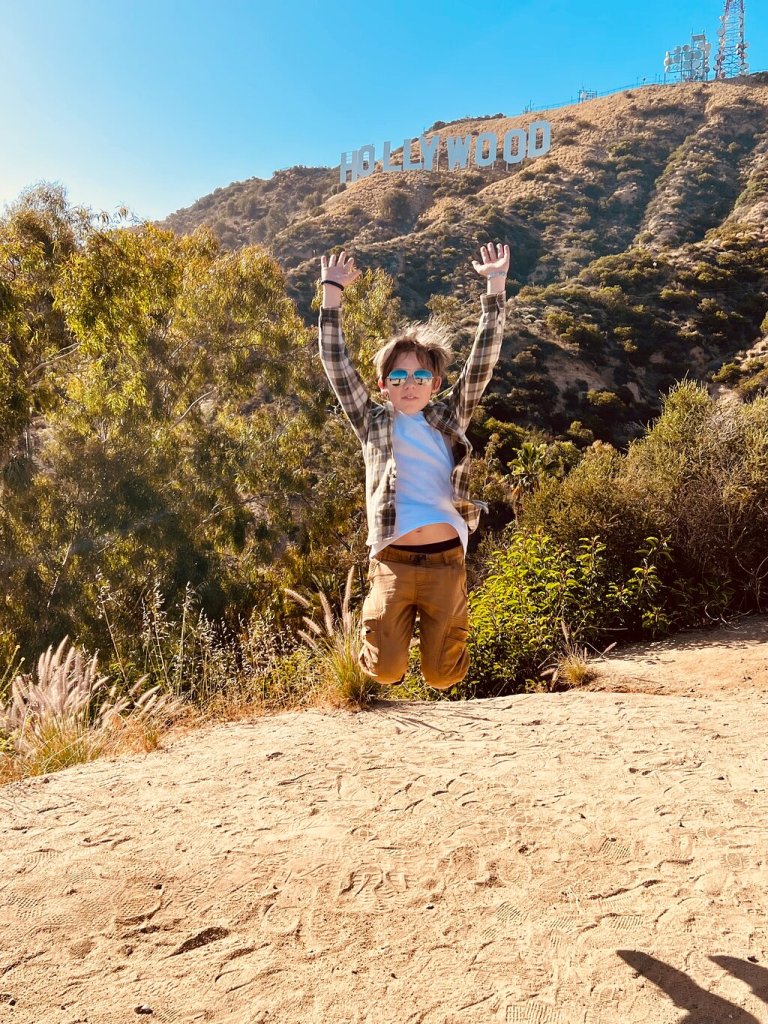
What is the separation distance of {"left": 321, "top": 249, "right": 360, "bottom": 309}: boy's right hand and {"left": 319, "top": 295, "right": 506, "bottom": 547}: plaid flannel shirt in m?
0.06

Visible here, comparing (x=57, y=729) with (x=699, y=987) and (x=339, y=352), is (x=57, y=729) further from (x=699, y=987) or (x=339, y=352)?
(x=699, y=987)

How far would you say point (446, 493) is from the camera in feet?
11.1

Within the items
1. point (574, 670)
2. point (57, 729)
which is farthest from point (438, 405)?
point (574, 670)

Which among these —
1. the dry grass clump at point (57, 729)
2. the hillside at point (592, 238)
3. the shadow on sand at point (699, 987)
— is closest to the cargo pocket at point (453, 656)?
the shadow on sand at point (699, 987)

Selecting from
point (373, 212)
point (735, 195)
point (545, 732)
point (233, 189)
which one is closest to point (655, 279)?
point (735, 195)

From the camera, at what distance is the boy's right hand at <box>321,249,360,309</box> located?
136 inches

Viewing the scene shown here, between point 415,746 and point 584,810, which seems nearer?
point 584,810

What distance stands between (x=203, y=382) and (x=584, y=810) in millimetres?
15650

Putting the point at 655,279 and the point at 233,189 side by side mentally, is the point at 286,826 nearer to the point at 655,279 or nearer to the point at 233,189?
the point at 655,279

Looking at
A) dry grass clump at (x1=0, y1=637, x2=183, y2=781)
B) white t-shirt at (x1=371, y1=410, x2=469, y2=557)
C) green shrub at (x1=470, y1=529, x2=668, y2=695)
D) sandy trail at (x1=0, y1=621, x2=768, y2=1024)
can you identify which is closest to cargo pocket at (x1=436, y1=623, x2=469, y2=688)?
white t-shirt at (x1=371, y1=410, x2=469, y2=557)

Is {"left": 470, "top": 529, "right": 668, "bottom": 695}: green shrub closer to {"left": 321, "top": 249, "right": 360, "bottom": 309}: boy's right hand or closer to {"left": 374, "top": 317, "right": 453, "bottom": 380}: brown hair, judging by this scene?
{"left": 374, "top": 317, "right": 453, "bottom": 380}: brown hair

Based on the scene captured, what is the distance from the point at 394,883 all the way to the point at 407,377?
7.44 ft

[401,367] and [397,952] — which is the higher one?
[401,367]

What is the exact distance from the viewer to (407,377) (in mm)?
3430
